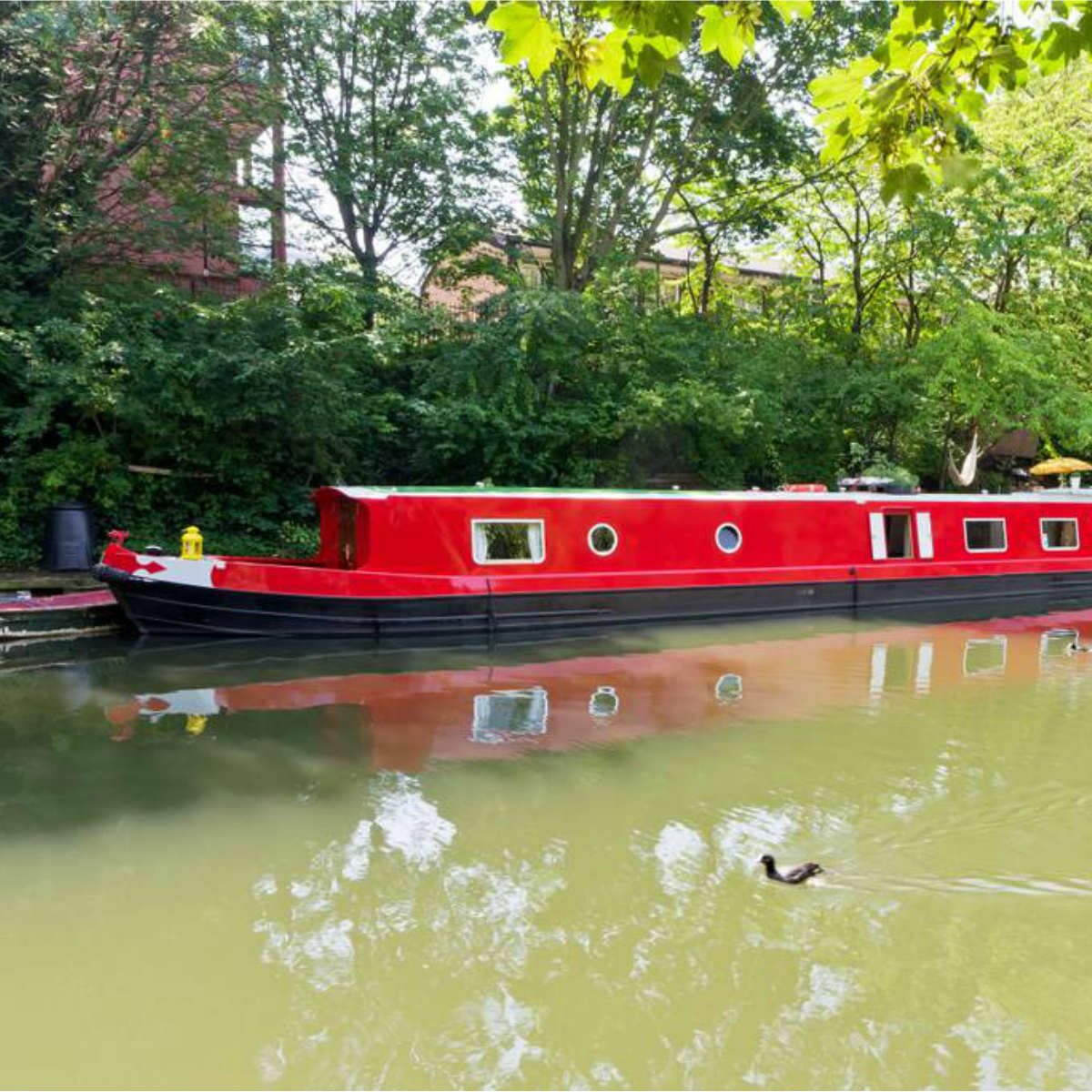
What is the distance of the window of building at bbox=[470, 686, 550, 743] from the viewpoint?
647 centimetres

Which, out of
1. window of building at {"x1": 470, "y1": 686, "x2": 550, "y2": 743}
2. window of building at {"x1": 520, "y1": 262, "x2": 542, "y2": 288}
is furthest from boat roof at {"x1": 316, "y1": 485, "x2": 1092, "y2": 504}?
window of building at {"x1": 520, "y1": 262, "x2": 542, "y2": 288}

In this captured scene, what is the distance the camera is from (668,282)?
68.9ft

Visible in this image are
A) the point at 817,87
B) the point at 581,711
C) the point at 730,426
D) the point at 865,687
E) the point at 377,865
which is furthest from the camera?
the point at 730,426

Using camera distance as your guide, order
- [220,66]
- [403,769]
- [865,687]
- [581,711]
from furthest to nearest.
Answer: [220,66] → [865,687] → [581,711] → [403,769]

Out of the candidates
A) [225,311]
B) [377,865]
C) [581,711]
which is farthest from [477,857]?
[225,311]

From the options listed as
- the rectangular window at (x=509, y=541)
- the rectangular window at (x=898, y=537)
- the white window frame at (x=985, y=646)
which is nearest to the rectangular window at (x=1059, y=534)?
the rectangular window at (x=898, y=537)

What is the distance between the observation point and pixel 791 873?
404cm

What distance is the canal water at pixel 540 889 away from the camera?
9.68ft

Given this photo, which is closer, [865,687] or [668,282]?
[865,687]

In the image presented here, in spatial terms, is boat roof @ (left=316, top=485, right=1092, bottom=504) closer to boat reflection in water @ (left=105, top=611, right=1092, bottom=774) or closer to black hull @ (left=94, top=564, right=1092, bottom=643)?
black hull @ (left=94, top=564, right=1092, bottom=643)

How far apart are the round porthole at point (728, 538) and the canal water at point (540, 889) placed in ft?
12.4

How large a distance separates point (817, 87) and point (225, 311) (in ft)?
35.6

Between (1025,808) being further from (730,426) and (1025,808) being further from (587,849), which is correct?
(730,426)

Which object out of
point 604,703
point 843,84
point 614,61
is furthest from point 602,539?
point 614,61
